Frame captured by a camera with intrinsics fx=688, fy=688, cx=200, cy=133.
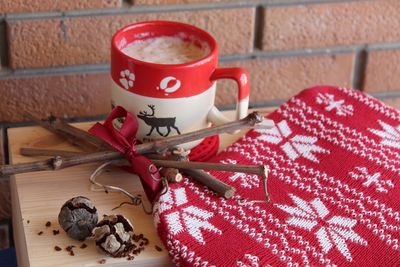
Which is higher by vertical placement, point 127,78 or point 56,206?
point 127,78

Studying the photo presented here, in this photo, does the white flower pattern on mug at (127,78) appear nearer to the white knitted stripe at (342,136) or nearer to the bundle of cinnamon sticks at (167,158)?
the bundle of cinnamon sticks at (167,158)

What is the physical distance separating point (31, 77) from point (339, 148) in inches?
15.4

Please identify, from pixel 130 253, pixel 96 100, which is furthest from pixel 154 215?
pixel 96 100

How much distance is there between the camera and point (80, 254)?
23.5 inches

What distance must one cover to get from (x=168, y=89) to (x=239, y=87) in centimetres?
8

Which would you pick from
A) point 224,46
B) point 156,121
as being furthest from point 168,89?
point 224,46

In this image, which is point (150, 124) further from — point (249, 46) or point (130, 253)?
point (249, 46)

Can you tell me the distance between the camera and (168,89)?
664mm

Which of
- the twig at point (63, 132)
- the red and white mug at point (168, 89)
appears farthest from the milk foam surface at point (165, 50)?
the twig at point (63, 132)

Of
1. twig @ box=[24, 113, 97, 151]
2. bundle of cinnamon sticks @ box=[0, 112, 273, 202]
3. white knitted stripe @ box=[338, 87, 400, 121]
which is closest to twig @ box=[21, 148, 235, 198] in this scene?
bundle of cinnamon sticks @ box=[0, 112, 273, 202]

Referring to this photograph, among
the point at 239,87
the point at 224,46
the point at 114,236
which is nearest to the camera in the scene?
the point at 114,236

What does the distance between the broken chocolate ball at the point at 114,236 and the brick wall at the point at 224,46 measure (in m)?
0.32

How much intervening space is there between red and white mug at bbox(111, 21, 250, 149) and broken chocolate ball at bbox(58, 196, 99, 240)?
116 mm

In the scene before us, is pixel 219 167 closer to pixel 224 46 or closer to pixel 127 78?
pixel 127 78
